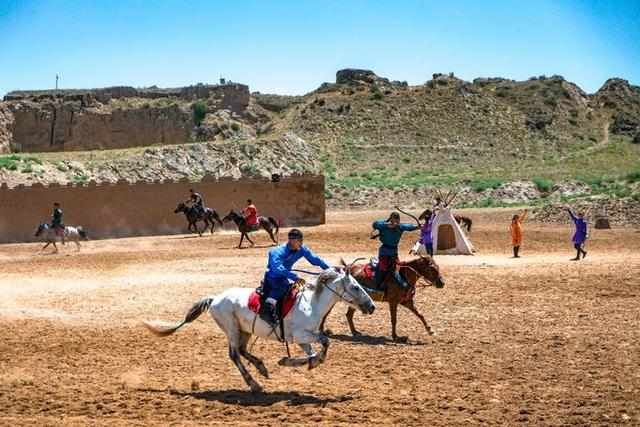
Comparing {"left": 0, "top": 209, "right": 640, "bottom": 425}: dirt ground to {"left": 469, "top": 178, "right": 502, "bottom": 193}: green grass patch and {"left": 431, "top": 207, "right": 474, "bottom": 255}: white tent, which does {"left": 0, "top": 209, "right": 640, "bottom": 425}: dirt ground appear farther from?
{"left": 469, "top": 178, "right": 502, "bottom": 193}: green grass patch

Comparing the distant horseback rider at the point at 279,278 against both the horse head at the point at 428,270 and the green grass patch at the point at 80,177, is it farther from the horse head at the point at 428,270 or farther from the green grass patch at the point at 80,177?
the green grass patch at the point at 80,177

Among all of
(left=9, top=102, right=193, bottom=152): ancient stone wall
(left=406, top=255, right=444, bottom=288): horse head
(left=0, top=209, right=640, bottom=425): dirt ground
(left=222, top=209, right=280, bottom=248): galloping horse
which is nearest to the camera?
(left=0, top=209, right=640, bottom=425): dirt ground

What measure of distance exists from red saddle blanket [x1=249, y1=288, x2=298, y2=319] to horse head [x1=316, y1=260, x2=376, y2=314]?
33cm

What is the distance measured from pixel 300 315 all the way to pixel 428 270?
435cm

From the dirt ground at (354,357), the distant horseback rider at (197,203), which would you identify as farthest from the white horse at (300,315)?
the distant horseback rider at (197,203)

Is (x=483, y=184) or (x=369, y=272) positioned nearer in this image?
(x=369, y=272)

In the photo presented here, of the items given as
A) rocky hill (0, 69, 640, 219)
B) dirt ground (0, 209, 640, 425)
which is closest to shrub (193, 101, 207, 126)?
rocky hill (0, 69, 640, 219)

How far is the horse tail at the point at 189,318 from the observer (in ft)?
36.8

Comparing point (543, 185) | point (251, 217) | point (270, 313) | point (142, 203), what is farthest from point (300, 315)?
point (543, 185)

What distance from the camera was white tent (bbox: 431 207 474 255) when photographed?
1109 inches

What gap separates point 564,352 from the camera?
12.6 m

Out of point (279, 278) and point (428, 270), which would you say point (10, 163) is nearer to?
point (428, 270)

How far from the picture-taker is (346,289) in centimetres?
1063

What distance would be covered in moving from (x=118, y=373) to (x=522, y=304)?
865 centimetres
